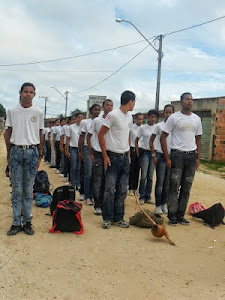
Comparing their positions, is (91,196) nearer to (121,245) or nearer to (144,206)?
(144,206)

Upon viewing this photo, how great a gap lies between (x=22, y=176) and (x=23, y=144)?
46 cm

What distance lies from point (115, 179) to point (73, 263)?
178cm

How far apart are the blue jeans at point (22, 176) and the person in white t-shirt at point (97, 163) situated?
1.43 m

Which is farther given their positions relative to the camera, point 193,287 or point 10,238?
point 10,238

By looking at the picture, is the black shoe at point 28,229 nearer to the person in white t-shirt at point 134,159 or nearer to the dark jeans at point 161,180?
the dark jeans at point 161,180

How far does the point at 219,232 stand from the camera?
5.49 metres

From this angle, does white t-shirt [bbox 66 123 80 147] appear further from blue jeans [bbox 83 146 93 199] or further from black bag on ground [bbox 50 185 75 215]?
black bag on ground [bbox 50 185 75 215]

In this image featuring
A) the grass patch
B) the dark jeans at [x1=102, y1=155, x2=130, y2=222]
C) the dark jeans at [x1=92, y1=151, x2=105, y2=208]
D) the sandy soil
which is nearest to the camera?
the sandy soil

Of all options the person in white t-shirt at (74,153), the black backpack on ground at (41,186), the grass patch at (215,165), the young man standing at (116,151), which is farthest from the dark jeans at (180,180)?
the grass patch at (215,165)

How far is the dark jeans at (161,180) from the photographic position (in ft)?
21.4

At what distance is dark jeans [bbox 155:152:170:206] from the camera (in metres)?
6.53

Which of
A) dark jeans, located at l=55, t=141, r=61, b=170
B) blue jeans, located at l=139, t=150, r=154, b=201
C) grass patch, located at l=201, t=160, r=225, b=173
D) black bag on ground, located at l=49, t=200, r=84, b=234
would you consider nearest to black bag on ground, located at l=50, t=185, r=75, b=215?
black bag on ground, located at l=49, t=200, r=84, b=234

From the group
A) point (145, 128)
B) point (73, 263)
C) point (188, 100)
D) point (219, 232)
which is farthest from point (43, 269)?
point (145, 128)

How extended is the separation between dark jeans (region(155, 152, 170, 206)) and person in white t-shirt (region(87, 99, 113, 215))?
105cm
